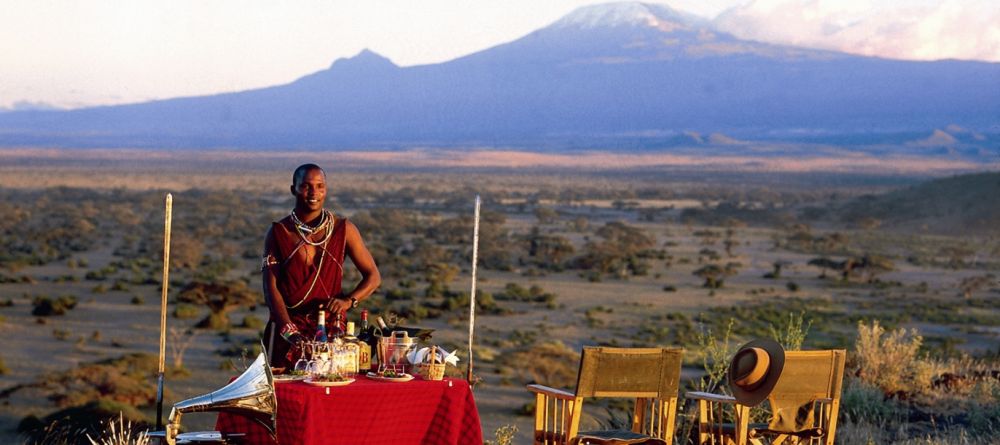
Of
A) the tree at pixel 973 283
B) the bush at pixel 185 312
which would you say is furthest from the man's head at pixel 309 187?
the tree at pixel 973 283

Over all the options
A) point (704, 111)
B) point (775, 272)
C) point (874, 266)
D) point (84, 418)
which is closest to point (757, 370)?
point (84, 418)

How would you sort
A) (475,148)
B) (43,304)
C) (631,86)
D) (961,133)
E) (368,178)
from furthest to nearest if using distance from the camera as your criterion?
1. (631,86)
2. (475,148)
3. (961,133)
4. (368,178)
5. (43,304)

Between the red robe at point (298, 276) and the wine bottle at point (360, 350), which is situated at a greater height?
the red robe at point (298, 276)

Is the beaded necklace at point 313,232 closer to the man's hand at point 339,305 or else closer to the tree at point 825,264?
the man's hand at point 339,305

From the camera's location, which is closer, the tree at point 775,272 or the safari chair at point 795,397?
the safari chair at point 795,397

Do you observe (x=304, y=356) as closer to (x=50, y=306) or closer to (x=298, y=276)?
(x=298, y=276)

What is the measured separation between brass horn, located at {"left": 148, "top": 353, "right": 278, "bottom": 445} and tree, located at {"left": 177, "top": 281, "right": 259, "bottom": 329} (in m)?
20.4

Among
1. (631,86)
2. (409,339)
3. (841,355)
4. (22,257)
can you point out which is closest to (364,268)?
(409,339)

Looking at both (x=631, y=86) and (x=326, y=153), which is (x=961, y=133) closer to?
(x=631, y=86)

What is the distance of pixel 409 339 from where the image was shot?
6.64 metres

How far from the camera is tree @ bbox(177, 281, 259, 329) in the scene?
26250 mm

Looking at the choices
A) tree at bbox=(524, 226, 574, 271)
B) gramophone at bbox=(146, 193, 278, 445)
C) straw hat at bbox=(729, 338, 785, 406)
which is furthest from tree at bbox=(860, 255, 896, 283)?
gramophone at bbox=(146, 193, 278, 445)

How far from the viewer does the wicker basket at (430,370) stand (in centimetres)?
662

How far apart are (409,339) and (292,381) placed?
2.01ft
